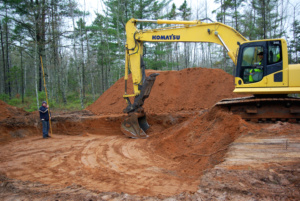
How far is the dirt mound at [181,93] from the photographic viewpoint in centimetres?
1113

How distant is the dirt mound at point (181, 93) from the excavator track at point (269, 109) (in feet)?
13.2

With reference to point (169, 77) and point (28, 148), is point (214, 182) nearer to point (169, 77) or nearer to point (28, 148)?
point (28, 148)

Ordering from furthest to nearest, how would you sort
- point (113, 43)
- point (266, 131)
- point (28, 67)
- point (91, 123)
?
point (28, 67)
point (113, 43)
point (91, 123)
point (266, 131)

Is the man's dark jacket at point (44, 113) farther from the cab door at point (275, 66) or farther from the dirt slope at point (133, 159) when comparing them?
the cab door at point (275, 66)

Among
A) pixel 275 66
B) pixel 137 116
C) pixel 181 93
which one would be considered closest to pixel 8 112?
pixel 137 116

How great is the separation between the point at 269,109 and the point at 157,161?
3868 millimetres

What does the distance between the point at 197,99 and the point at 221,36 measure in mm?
4660

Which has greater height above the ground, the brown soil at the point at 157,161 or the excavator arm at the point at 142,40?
the excavator arm at the point at 142,40

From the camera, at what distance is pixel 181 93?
39.7 feet

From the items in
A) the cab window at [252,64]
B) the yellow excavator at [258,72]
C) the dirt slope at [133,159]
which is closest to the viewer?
the dirt slope at [133,159]

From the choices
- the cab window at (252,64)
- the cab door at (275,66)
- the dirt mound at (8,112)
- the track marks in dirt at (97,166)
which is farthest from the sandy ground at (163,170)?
the dirt mound at (8,112)

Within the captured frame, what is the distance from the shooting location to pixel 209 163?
15.9 feet

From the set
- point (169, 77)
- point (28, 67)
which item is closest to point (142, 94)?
point (169, 77)

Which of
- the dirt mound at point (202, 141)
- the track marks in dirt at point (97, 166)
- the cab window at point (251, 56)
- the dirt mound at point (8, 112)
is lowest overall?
the track marks in dirt at point (97, 166)
